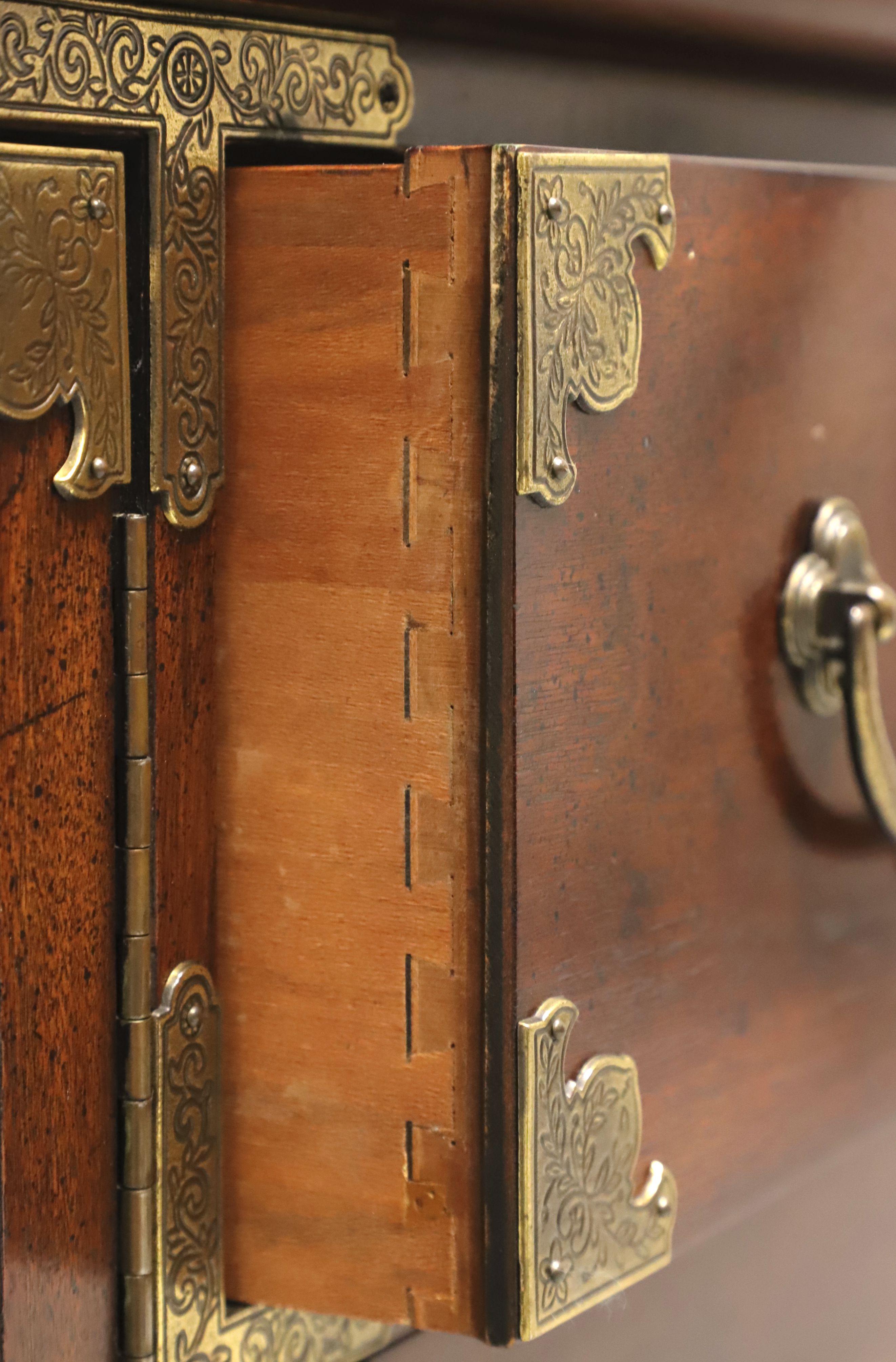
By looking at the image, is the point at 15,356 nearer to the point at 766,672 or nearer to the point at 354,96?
the point at 354,96

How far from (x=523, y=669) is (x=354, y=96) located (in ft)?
0.76

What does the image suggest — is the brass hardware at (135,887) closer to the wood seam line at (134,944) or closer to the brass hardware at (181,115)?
the wood seam line at (134,944)

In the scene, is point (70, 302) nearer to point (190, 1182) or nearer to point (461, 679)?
point (461, 679)

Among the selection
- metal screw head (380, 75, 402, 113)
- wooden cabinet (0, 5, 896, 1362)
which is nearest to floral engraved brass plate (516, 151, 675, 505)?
wooden cabinet (0, 5, 896, 1362)

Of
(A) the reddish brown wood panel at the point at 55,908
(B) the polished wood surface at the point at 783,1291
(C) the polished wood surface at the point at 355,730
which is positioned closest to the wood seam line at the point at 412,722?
(C) the polished wood surface at the point at 355,730

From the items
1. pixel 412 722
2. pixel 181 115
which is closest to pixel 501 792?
pixel 412 722

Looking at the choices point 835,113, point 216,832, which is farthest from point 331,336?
point 835,113

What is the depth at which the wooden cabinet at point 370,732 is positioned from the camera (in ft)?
1.85

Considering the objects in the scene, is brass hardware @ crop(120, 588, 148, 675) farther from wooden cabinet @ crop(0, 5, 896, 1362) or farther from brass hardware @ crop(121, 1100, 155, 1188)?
brass hardware @ crop(121, 1100, 155, 1188)

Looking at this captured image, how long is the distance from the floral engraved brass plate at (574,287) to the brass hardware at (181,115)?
0.11m

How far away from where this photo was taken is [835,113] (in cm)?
88

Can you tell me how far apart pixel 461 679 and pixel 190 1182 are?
0.70ft

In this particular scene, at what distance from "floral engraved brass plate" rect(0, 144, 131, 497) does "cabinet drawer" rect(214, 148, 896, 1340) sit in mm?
50

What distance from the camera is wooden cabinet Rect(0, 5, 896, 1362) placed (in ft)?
1.85
